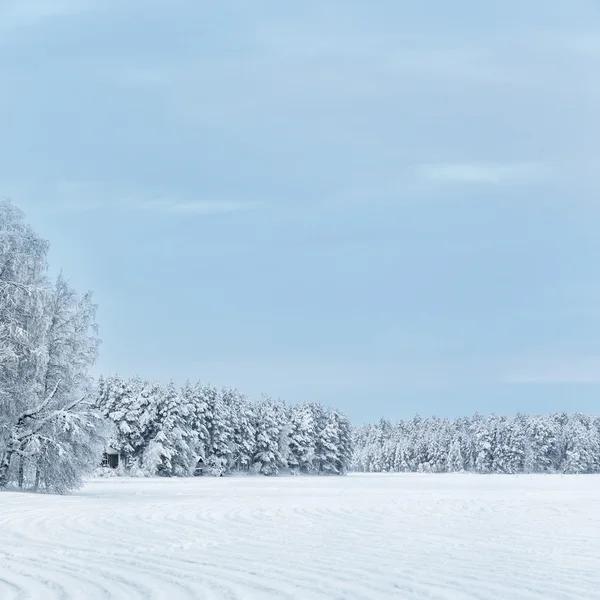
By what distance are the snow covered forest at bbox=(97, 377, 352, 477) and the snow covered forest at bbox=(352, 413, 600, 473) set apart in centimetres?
3830

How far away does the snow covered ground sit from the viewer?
8719 mm

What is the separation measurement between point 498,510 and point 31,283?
795 inches

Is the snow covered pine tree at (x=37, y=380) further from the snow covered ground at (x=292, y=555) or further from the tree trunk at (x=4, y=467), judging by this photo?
the snow covered ground at (x=292, y=555)

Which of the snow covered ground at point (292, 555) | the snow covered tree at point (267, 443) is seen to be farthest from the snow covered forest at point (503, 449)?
the snow covered ground at point (292, 555)

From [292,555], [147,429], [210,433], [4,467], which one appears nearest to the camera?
[292,555]

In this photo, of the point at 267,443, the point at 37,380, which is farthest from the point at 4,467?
the point at 267,443

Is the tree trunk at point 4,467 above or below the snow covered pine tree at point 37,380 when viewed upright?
below

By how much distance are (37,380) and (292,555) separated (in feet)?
79.2

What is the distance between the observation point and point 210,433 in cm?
9800

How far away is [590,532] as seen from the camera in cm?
1614

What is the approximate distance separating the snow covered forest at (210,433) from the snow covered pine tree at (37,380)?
39.0 metres

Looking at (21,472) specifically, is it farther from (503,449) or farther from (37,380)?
(503,449)

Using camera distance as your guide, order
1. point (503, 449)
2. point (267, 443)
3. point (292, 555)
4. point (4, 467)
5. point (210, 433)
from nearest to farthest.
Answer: point (292, 555)
point (4, 467)
point (210, 433)
point (267, 443)
point (503, 449)

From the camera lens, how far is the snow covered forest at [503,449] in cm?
14962
